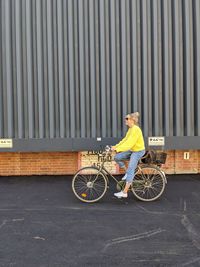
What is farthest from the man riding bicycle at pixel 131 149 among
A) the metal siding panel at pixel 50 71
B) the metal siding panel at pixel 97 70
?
the metal siding panel at pixel 50 71

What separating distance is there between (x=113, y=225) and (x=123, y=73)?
3786 millimetres

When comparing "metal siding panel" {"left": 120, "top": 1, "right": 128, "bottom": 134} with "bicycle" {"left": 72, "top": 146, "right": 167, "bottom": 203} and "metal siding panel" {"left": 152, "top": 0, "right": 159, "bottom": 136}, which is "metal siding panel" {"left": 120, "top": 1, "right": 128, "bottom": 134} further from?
"bicycle" {"left": 72, "top": 146, "right": 167, "bottom": 203}

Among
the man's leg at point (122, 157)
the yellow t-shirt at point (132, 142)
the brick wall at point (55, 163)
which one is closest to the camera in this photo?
the yellow t-shirt at point (132, 142)

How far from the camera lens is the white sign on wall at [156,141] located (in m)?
8.05

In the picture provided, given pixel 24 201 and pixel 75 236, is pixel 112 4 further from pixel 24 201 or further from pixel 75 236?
pixel 75 236

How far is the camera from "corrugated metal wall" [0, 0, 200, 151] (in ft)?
26.3

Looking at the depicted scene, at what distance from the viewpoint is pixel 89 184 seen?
6488 millimetres

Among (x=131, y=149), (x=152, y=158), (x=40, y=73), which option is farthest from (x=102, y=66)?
(x=152, y=158)

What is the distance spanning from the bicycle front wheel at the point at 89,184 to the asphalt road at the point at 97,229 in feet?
0.56

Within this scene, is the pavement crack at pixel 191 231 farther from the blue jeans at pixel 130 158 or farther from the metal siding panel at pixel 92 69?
the metal siding panel at pixel 92 69

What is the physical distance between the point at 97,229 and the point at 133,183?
1.56m

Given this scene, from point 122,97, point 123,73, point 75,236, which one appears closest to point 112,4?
point 123,73

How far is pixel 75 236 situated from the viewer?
16.1ft

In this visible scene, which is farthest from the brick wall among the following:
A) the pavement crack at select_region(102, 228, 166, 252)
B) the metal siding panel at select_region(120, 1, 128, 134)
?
the pavement crack at select_region(102, 228, 166, 252)
